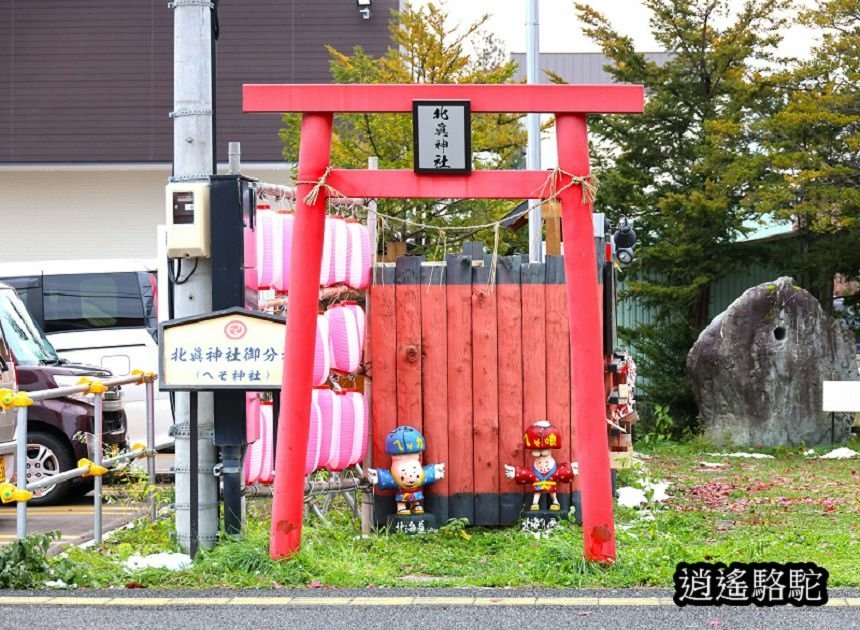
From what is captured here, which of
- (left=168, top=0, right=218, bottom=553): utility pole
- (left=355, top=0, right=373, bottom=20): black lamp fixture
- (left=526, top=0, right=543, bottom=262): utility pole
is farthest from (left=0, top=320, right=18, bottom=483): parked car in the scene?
(left=355, top=0, right=373, bottom=20): black lamp fixture

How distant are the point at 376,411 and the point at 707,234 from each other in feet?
37.0

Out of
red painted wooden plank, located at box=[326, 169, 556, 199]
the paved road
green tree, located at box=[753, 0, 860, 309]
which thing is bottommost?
the paved road

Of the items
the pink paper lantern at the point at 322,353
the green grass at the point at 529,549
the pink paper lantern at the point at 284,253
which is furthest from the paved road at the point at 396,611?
the pink paper lantern at the point at 284,253

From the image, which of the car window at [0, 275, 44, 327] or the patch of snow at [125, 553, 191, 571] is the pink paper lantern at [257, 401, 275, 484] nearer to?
the patch of snow at [125, 553, 191, 571]

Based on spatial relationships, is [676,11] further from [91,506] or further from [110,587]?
[110,587]

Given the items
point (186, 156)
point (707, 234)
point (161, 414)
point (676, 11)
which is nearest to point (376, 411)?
→ point (186, 156)

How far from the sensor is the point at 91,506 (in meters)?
12.5

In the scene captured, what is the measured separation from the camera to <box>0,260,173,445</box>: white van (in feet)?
55.6

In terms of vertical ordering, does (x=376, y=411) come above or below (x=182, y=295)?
below

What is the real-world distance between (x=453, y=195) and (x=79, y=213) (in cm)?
2036

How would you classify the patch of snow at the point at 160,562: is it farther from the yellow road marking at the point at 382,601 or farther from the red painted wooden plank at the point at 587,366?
the red painted wooden plank at the point at 587,366

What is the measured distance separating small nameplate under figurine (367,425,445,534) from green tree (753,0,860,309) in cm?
973

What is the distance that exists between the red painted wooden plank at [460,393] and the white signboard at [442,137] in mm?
2196

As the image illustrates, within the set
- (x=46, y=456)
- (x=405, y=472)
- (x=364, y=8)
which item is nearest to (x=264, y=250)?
(x=405, y=472)
